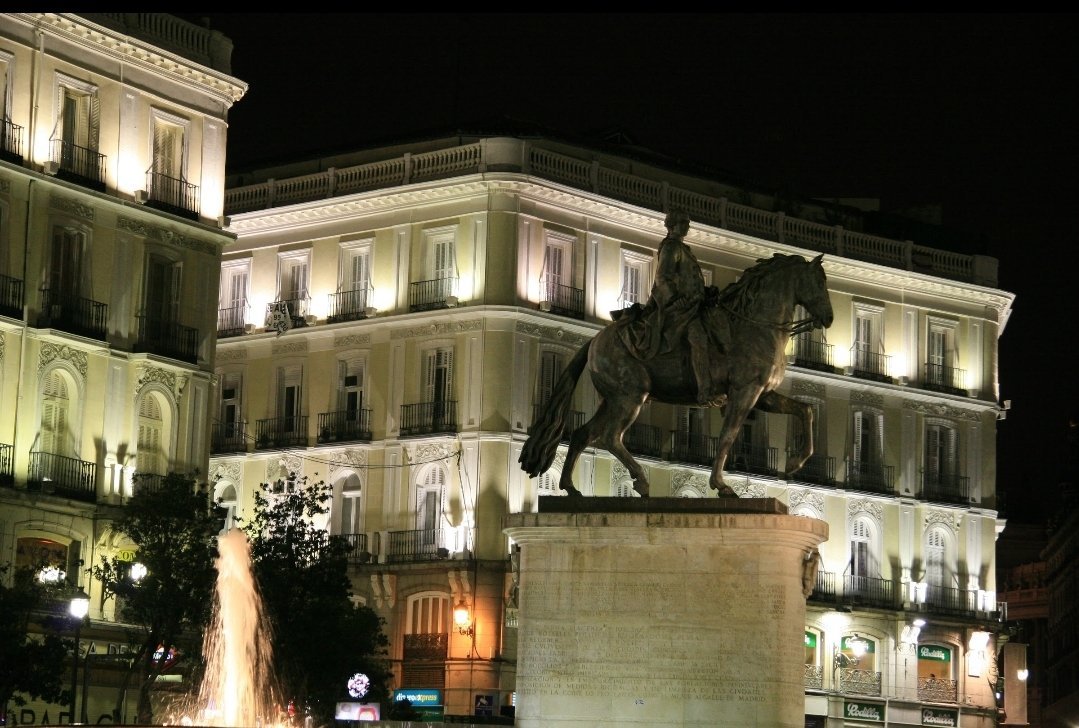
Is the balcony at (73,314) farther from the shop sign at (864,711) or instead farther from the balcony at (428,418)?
the shop sign at (864,711)

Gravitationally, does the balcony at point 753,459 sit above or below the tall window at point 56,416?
above

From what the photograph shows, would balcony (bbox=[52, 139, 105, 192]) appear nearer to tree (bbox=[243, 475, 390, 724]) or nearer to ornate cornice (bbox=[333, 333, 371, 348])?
tree (bbox=[243, 475, 390, 724])

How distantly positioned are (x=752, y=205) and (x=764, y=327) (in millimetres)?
46408

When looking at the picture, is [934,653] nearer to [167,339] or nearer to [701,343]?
[167,339]

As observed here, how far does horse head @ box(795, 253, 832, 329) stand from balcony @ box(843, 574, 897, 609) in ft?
148

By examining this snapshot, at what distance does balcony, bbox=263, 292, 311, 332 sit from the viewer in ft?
207

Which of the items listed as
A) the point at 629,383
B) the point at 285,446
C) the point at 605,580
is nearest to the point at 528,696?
the point at 605,580

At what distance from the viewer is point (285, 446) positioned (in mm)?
62500

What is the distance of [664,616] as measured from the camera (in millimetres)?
21969

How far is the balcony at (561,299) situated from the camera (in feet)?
201

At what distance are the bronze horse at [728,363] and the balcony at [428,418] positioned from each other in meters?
36.6

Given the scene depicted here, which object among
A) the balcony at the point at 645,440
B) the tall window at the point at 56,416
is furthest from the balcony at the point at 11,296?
the balcony at the point at 645,440

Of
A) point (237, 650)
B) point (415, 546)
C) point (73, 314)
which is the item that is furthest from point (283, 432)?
point (237, 650)

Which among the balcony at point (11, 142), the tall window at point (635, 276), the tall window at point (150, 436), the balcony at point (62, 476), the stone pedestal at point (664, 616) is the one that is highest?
the tall window at point (635, 276)
